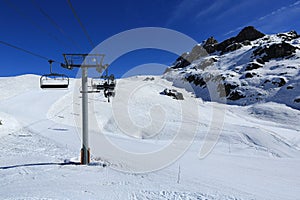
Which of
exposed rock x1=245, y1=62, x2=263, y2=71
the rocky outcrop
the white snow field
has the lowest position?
the white snow field

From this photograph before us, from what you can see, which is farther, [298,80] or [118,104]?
[298,80]

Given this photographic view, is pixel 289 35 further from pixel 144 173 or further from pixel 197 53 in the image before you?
pixel 144 173

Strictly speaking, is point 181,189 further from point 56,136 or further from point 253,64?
point 253,64

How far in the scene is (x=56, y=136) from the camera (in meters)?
15.7

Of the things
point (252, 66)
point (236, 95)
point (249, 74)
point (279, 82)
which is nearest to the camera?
point (279, 82)

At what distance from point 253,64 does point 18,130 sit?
248 feet

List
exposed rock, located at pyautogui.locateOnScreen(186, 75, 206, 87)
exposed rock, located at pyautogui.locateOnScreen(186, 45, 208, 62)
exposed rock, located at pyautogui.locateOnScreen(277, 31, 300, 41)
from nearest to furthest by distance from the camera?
exposed rock, located at pyautogui.locateOnScreen(186, 75, 206, 87), exposed rock, located at pyautogui.locateOnScreen(277, 31, 300, 41), exposed rock, located at pyautogui.locateOnScreen(186, 45, 208, 62)

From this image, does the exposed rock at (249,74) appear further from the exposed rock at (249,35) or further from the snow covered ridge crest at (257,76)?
the exposed rock at (249,35)

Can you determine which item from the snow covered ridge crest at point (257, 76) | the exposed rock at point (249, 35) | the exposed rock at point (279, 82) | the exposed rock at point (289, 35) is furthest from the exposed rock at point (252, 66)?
the exposed rock at point (249, 35)

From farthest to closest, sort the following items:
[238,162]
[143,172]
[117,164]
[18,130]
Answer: [18,130]
[238,162]
[117,164]
[143,172]

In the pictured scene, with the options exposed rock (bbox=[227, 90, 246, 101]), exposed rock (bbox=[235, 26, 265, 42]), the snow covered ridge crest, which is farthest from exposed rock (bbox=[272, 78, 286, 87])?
exposed rock (bbox=[235, 26, 265, 42])

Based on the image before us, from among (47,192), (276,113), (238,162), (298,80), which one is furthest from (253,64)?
(47,192)

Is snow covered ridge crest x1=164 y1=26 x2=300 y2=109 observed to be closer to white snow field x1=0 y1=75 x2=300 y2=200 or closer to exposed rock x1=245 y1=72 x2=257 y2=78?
exposed rock x1=245 y1=72 x2=257 y2=78

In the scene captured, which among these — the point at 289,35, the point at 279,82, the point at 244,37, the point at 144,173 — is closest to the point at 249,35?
the point at 244,37
